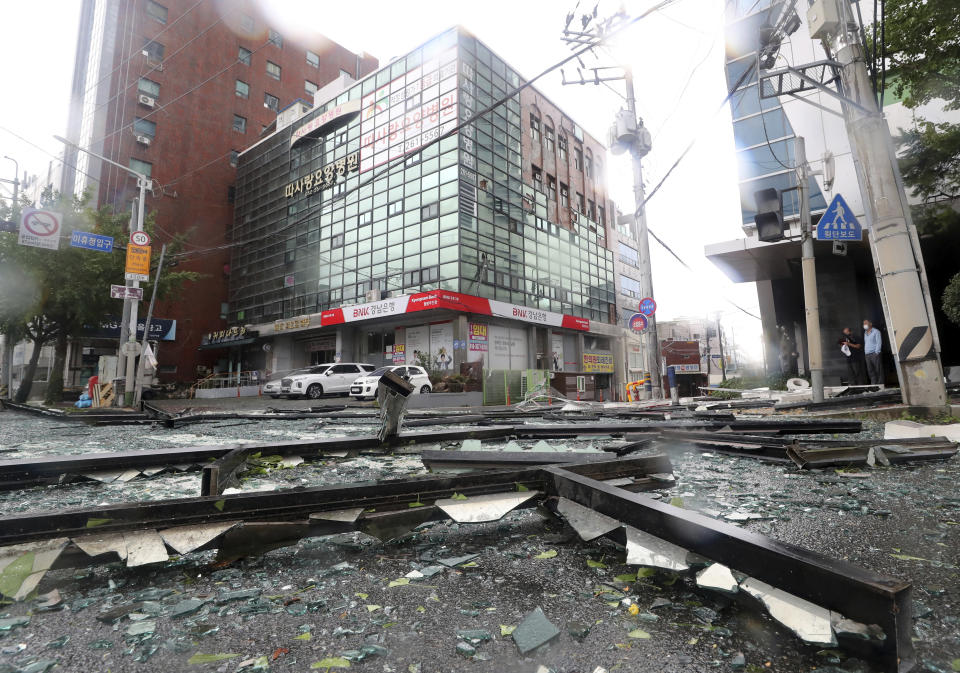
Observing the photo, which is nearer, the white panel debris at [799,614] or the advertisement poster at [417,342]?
the white panel debris at [799,614]

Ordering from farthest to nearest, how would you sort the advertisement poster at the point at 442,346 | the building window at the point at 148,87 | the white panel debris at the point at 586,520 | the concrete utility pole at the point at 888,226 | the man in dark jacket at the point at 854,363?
the building window at the point at 148,87, the advertisement poster at the point at 442,346, the man in dark jacket at the point at 854,363, the concrete utility pole at the point at 888,226, the white panel debris at the point at 586,520

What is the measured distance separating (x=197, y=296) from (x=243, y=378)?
908 centimetres

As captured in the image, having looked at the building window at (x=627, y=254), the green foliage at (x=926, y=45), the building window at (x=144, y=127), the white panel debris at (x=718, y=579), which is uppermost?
the building window at (x=144, y=127)

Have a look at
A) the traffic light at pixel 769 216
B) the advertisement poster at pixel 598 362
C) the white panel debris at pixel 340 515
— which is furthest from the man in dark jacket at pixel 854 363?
the advertisement poster at pixel 598 362

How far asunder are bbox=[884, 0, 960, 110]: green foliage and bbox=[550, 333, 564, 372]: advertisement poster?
70.8ft

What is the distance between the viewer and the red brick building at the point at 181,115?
31.3 m

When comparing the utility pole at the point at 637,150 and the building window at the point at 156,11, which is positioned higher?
the building window at the point at 156,11

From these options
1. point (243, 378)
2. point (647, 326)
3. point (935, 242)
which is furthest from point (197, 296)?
point (935, 242)

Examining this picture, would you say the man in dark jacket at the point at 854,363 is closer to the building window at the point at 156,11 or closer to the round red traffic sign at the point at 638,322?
the round red traffic sign at the point at 638,322

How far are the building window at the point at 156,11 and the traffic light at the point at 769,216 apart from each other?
145 feet

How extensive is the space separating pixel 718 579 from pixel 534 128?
33.8m

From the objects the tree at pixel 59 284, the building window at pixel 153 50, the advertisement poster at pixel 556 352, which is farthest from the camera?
the building window at pixel 153 50

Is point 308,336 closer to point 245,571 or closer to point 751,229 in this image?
point 751,229

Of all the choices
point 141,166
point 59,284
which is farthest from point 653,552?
point 141,166
